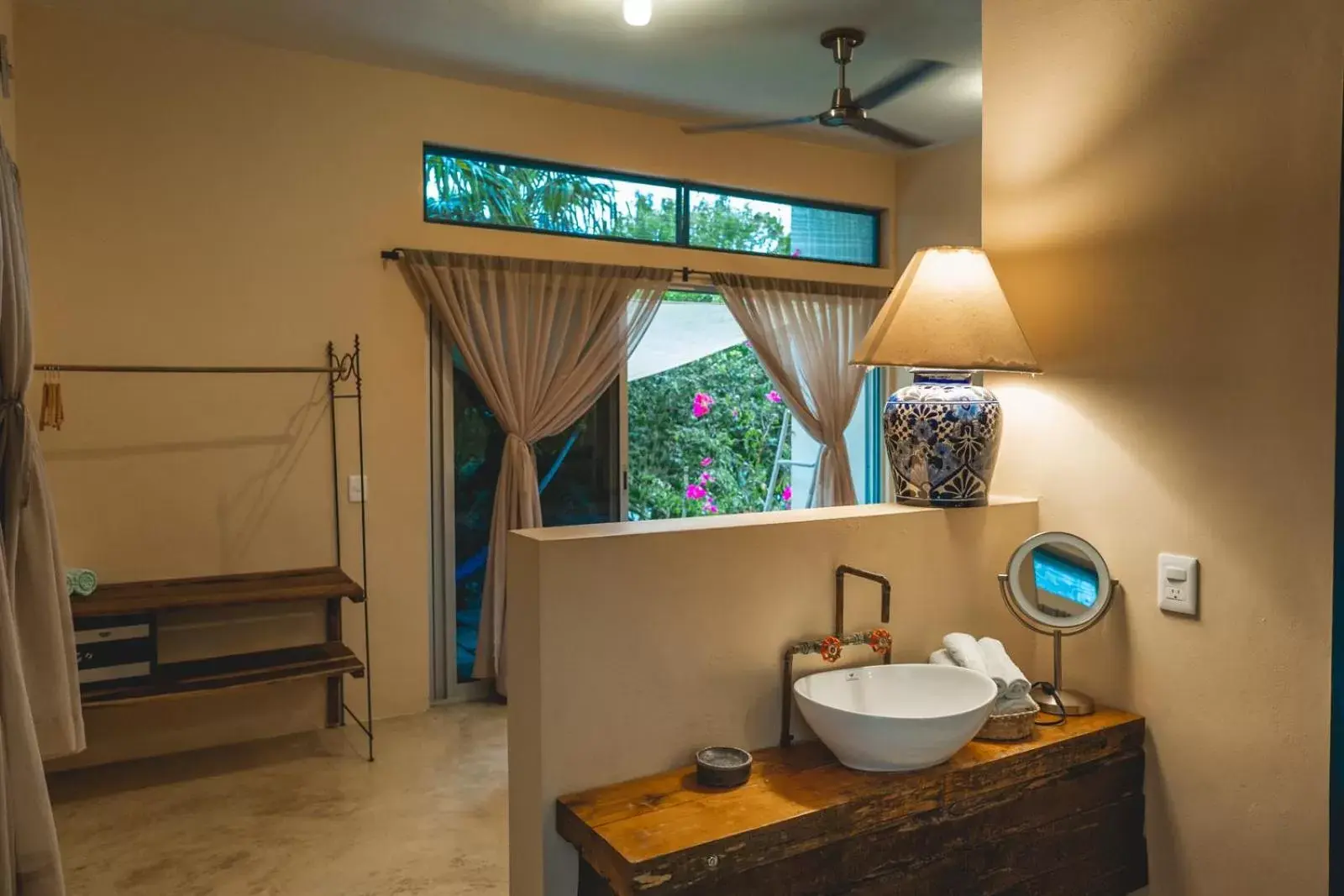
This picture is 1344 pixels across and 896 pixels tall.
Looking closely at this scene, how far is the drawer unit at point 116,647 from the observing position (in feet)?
10.6

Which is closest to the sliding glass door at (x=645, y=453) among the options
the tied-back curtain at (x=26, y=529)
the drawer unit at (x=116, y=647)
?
the drawer unit at (x=116, y=647)

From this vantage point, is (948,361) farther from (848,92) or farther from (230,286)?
(230,286)

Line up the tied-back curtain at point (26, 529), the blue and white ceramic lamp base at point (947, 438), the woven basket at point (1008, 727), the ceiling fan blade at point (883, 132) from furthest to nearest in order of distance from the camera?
the ceiling fan blade at point (883, 132) → the blue and white ceramic lamp base at point (947, 438) → the tied-back curtain at point (26, 529) → the woven basket at point (1008, 727)

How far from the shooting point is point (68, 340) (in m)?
3.45

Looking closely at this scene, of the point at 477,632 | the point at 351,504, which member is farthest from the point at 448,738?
the point at 351,504

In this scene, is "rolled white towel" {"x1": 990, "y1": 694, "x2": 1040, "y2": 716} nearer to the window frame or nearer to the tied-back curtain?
the tied-back curtain

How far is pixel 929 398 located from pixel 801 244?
3.31 m

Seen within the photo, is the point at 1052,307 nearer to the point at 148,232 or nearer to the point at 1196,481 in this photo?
the point at 1196,481

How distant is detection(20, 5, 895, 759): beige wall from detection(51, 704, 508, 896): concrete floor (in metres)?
0.25

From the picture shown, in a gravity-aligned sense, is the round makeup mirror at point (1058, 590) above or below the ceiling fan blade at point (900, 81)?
below

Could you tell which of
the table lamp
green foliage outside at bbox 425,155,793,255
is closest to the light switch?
the table lamp

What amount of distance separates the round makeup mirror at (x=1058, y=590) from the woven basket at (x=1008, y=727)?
19cm

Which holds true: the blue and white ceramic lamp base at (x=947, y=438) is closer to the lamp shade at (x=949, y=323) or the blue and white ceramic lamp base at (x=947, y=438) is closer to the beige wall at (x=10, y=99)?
the lamp shade at (x=949, y=323)

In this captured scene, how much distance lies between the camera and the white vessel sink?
164 cm
